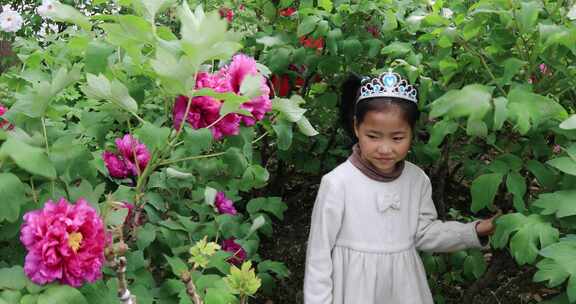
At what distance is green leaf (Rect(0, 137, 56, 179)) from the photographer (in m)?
1.20

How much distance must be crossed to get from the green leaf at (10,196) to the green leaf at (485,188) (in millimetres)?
1240

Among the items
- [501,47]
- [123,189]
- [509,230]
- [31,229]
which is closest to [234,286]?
[31,229]

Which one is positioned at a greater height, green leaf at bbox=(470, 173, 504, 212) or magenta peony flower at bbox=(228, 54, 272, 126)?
magenta peony flower at bbox=(228, 54, 272, 126)

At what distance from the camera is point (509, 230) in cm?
174

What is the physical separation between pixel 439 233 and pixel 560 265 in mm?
724

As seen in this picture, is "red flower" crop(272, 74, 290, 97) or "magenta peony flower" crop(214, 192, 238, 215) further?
"red flower" crop(272, 74, 290, 97)

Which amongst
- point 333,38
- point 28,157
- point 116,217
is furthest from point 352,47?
point 28,157

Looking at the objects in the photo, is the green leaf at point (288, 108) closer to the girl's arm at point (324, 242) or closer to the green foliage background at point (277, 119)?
the green foliage background at point (277, 119)

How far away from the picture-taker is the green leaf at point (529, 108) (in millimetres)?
1521

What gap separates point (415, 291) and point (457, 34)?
3.06ft

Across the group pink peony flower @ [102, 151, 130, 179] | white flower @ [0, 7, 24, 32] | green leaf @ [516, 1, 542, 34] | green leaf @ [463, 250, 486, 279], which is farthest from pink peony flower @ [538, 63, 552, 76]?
white flower @ [0, 7, 24, 32]

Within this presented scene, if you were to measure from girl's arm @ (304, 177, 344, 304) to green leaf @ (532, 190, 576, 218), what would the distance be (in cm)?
70

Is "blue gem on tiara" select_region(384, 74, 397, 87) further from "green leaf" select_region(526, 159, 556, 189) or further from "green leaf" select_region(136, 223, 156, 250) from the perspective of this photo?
"green leaf" select_region(136, 223, 156, 250)

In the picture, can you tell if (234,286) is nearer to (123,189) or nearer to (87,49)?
(123,189)
